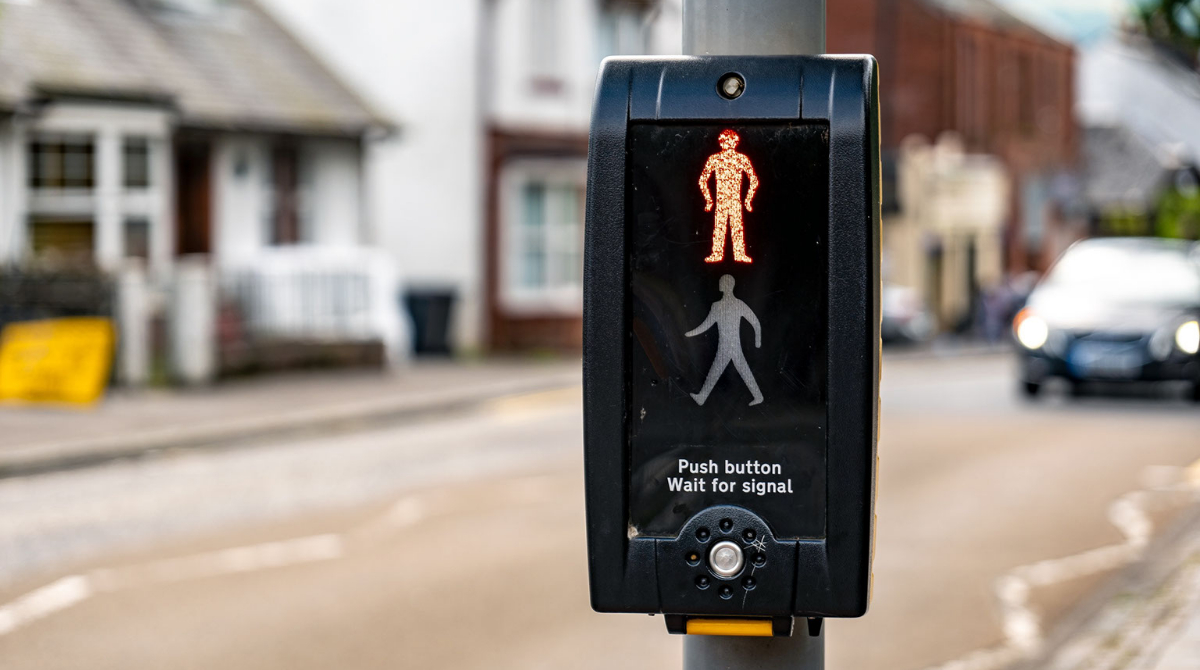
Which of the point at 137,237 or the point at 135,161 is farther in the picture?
the point at 137,237

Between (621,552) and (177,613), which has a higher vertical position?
(621,552)

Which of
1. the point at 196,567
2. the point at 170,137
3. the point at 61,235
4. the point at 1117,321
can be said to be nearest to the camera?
the point at 196,567

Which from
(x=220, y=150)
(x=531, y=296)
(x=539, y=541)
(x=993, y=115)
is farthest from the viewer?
(x=993, y=115)

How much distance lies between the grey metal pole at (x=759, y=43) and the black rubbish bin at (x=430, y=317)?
22.6 meters

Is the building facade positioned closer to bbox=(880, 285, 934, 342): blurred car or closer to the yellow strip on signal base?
bbox=(880, 285, 934, 342): blurred car

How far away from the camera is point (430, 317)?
1011 inches

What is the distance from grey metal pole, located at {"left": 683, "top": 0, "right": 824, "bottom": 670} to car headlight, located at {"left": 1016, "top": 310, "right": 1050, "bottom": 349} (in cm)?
1407

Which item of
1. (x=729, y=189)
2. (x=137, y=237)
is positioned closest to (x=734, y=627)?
(x=729, y=189)

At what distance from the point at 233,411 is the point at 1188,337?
915 cm

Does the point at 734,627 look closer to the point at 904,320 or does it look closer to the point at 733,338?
the point at 733,338

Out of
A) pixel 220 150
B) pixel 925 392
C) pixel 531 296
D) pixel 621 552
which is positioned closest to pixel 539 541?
pixel 621 552

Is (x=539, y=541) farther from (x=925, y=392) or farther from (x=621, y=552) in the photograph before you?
(x=925, y=392)

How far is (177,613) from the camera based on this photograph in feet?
24.8

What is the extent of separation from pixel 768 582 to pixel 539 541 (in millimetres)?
6550
